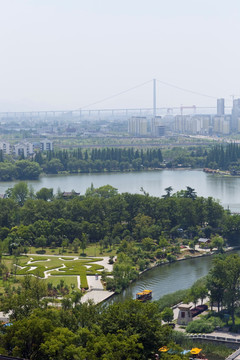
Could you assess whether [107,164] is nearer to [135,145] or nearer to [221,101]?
[135,145]

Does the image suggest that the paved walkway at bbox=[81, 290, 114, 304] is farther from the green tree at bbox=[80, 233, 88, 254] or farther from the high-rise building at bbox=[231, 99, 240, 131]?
the high-rise building at bbox=[231, 99, 240, 131]

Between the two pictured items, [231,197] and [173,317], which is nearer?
[173,317]

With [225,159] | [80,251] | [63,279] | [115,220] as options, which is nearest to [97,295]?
[63,279]

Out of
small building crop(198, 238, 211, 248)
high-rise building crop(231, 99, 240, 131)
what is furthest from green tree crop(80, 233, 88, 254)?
high-rise building crop(231, 99, 240, 131)

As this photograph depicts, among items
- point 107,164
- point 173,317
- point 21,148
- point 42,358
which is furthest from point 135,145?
point 42,358

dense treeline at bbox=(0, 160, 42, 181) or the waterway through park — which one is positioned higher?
dense treeline at bbox=(0, 160, 42, 181)

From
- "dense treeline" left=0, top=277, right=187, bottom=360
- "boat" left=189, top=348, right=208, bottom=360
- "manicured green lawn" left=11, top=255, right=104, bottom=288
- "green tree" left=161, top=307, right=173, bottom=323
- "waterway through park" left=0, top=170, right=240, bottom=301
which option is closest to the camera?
"dense treeline" left=0, top=277, right=187, bottom=360

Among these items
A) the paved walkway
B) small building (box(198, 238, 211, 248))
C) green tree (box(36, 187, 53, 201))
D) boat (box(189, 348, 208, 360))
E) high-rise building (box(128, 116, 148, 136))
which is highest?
high-rise building (box(128, 116, 148, 136))

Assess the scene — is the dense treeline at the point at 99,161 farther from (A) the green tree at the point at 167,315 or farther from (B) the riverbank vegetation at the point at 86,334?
(B) the riverbank vegetation at the point at 86,334
